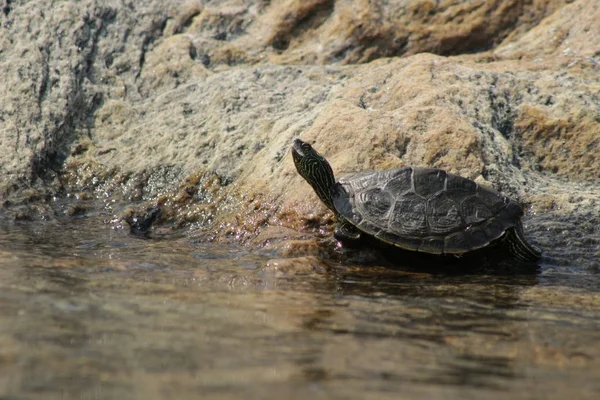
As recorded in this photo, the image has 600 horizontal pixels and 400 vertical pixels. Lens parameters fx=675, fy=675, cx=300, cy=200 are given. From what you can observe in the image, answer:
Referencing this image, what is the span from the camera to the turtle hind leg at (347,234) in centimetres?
451

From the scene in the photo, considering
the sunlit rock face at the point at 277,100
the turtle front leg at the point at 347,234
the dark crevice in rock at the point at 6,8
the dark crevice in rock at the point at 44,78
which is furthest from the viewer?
the dark crevice in rock at the point at 6,8

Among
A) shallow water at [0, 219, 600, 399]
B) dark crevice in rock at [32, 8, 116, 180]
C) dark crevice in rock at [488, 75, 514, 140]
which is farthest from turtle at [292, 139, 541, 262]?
dark crevice in rock at [32, 8, 116, 180]

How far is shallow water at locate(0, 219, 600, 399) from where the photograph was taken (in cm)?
210

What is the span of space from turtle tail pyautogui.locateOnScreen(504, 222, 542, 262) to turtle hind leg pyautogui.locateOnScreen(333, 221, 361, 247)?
3.19ft

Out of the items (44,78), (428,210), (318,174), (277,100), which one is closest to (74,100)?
(44,78)

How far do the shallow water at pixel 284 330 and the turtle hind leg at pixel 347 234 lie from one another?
0.65 ft

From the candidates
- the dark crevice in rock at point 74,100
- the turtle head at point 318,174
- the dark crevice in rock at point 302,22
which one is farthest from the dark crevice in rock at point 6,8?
the turtle head at point 318,174

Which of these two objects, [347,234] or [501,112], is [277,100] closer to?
[501,112]

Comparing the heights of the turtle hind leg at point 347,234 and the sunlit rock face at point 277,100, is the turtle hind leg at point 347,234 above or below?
below

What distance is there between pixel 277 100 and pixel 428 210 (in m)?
2.60

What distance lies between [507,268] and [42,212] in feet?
12.8

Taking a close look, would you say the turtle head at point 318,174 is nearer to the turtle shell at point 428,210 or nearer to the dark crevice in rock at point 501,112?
the turtle shell at point 428,210

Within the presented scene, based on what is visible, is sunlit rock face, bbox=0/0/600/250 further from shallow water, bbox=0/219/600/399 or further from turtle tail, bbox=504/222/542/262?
shallow water, bbox=0/219/600/399

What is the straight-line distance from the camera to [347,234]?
452 centimetres
